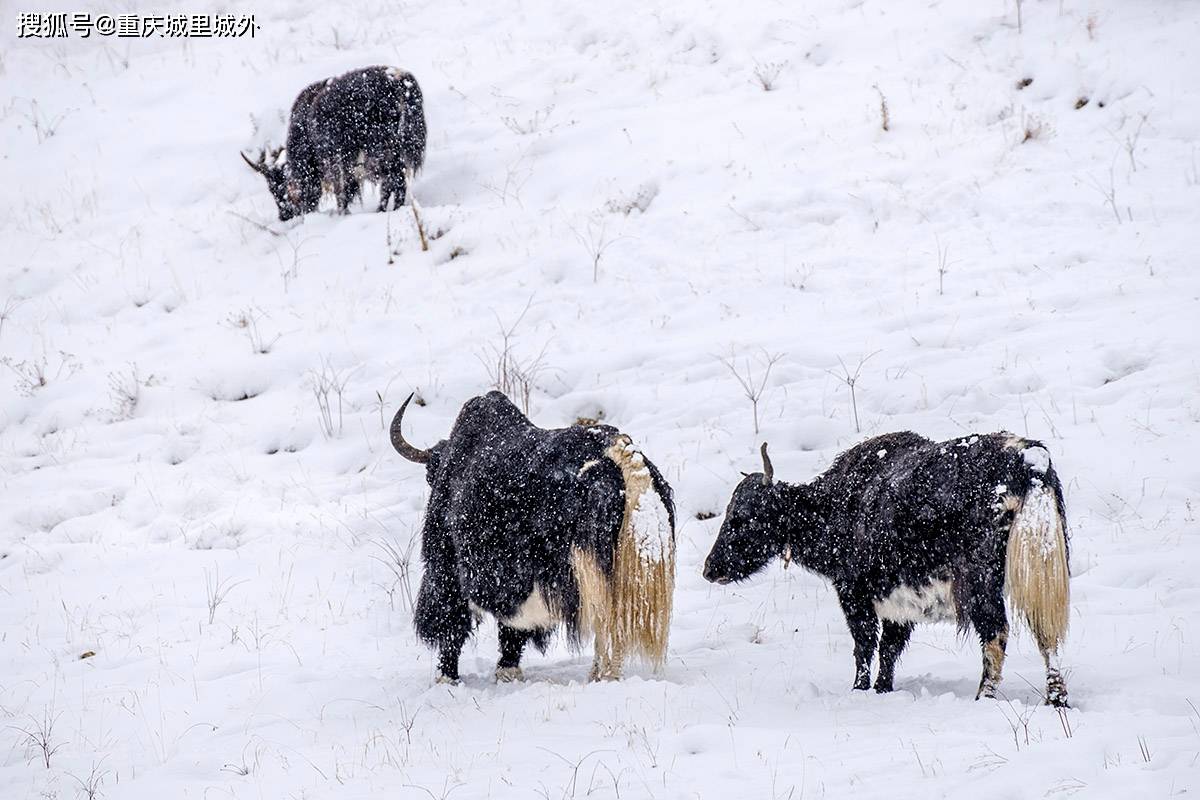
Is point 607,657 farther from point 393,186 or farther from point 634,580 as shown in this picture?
point 393,186

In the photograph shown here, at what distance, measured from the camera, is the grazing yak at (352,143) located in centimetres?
1173

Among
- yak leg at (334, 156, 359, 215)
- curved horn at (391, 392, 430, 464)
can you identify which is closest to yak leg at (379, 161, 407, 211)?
yak leg at (334, 156, 359, 215)

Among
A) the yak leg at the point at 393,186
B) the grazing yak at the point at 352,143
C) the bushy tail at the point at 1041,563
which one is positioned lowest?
the bushy tail at the point at 1041,563

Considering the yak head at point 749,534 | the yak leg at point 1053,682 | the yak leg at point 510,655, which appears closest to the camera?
the yak leg at point 1053,682

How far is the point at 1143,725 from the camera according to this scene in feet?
13.4

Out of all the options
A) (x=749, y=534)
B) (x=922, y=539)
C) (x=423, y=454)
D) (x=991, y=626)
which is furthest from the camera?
(x=423, y=454)

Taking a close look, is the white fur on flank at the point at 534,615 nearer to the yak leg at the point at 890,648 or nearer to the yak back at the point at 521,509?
the yak back at the point at 521,509

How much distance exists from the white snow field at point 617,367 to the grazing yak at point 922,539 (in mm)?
376

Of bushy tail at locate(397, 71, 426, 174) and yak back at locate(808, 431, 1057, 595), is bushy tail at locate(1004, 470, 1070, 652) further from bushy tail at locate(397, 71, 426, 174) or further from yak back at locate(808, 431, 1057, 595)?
bushy tail at locate(397, 71, 426, 174)

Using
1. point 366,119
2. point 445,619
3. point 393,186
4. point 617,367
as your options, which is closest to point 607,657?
point 445,619

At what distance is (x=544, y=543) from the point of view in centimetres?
539

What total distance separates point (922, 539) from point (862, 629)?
1.91 feet

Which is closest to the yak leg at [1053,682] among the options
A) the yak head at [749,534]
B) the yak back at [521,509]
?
the yak head at [749,534]

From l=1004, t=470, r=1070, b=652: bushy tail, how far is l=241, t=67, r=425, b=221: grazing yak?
8.19 meters
